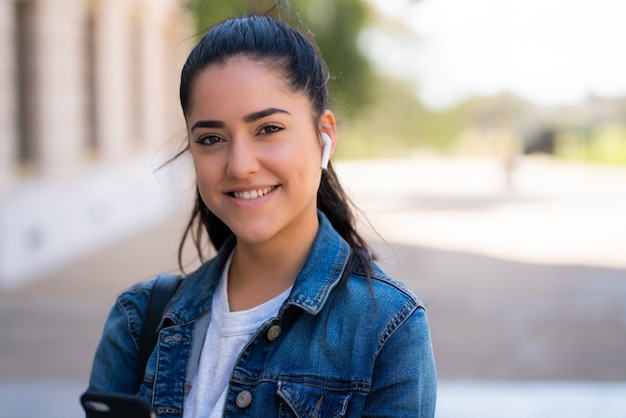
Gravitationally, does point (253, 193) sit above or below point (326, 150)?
below

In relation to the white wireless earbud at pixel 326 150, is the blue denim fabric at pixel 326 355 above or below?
below

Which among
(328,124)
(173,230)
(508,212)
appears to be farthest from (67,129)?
(328,124)

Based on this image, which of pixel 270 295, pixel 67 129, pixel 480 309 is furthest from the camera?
pixel 67 129

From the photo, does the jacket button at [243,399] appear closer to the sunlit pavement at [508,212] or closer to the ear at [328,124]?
the ear at [328,124]

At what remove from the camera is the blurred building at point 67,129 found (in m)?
9.88

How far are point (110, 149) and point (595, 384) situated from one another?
11.1m

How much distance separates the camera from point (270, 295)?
6.20ft

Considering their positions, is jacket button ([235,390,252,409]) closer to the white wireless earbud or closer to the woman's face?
the woman's face

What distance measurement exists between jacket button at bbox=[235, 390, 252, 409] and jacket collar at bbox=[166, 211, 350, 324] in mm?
196

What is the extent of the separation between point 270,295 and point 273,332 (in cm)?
14

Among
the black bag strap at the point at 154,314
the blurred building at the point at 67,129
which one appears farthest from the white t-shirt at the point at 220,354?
the blurred building at the point at 67,129

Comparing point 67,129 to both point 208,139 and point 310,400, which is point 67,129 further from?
point 310,400

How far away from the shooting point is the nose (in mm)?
1733

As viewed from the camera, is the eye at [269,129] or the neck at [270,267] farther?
the neck at [270,267]
